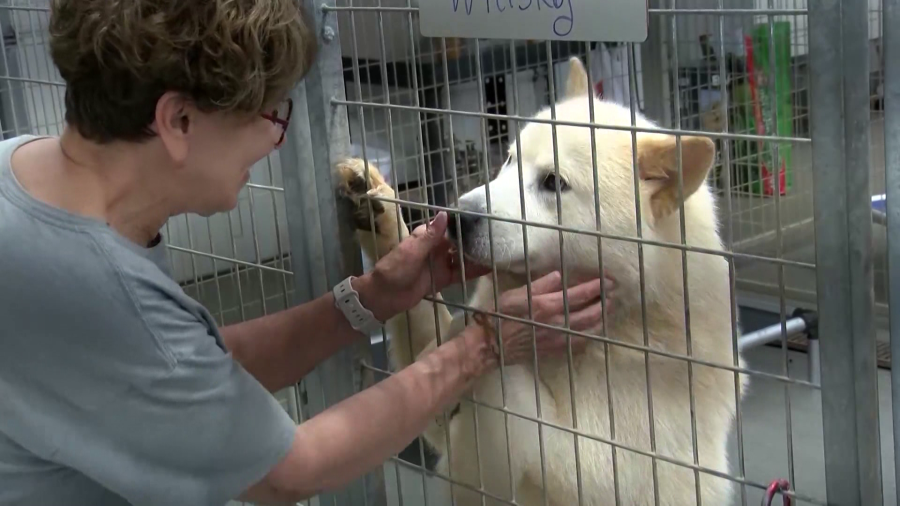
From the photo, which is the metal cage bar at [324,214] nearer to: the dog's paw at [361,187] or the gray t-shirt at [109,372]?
the dog's paw at [361,187]

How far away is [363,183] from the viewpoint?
1338 millimetres

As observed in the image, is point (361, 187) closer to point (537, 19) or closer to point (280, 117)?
point (280, 117)

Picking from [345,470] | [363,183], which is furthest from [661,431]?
[363,183]

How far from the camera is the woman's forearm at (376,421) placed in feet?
3.34

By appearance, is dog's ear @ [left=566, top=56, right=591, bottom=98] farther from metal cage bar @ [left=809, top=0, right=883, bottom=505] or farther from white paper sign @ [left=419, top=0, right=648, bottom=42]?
metal cage bar @ [left=809, top=0, right=883, bottom=505]

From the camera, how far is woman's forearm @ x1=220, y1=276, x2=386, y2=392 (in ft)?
4.33

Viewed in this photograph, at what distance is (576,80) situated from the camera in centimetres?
142

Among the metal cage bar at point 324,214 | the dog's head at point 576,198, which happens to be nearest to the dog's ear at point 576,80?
the dog's head at point 576,198

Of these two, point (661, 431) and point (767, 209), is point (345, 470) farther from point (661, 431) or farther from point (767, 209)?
point (767, 209)

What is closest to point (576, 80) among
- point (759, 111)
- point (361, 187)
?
point (361, 187)

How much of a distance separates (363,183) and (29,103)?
1.04 meters

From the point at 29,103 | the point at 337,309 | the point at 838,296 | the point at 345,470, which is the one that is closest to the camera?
the point at 838,296

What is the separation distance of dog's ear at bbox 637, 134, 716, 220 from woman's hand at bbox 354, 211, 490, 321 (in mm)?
262

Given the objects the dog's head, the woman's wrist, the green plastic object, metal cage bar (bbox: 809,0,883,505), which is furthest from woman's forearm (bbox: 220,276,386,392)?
the green plastic object
